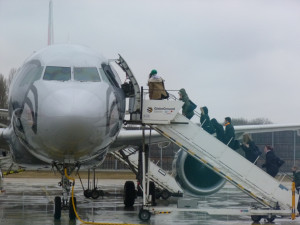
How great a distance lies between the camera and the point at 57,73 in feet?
36.4

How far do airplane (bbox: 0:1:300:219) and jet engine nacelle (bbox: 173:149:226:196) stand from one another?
4.48 meters

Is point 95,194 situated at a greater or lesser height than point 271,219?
lesser

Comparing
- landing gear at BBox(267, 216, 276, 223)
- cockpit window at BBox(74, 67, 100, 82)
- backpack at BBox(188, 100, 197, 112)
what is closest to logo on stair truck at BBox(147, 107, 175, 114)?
backpack at BBox(188, 100, 197, 112)

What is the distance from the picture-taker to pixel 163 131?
13000 mm

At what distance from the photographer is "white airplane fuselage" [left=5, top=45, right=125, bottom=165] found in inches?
393

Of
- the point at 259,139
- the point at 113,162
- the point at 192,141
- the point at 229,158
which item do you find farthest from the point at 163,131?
the point at 259,139

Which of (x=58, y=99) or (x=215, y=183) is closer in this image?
(x=58, y=99)

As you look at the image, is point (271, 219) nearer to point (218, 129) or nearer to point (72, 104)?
point (218, 129)

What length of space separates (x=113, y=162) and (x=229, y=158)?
35566mm

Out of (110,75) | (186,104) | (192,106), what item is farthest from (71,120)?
(192,106)

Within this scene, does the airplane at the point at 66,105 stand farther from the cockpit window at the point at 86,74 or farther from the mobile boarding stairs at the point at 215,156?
the mobile boarding stairs at the point at 215,156

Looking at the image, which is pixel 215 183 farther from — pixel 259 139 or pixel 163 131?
pixel 259 139

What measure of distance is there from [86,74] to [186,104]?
344 cm

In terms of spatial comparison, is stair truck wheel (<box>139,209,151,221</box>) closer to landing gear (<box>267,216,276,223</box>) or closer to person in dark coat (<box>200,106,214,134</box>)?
landing gear (<box>267,216,276,223</box>)
